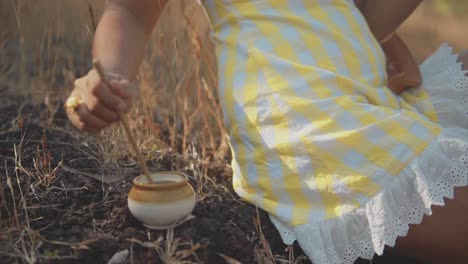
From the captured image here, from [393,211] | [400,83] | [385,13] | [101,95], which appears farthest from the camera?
[385,13]

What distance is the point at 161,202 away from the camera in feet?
4.34

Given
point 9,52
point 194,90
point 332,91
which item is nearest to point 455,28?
point 194,90

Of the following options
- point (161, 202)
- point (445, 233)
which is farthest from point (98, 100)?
point (445, 233)

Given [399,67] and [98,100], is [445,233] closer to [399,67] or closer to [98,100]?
[399,67]

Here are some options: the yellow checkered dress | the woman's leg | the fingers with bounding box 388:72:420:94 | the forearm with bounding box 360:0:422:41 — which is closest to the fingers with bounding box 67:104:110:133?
the yellow checkered dress

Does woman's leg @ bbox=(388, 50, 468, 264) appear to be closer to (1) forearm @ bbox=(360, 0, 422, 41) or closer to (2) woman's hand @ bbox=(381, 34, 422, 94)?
(2) woman's hand @ bbox=(381, 34, 422, 94)

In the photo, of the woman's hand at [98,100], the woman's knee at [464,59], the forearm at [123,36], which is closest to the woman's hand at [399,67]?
the woman's knee at [464,59]

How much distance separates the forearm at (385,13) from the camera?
1.89 m

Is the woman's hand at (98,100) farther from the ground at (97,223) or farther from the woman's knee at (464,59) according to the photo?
the woman's knee at (464,59)

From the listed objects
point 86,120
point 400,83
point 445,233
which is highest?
point 86,120

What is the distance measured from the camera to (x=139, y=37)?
154 centimetres

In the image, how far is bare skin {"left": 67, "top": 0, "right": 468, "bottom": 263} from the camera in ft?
4.17

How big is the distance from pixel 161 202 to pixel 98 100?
9.0 inches

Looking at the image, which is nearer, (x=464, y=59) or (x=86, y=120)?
(x=86, y=120)
